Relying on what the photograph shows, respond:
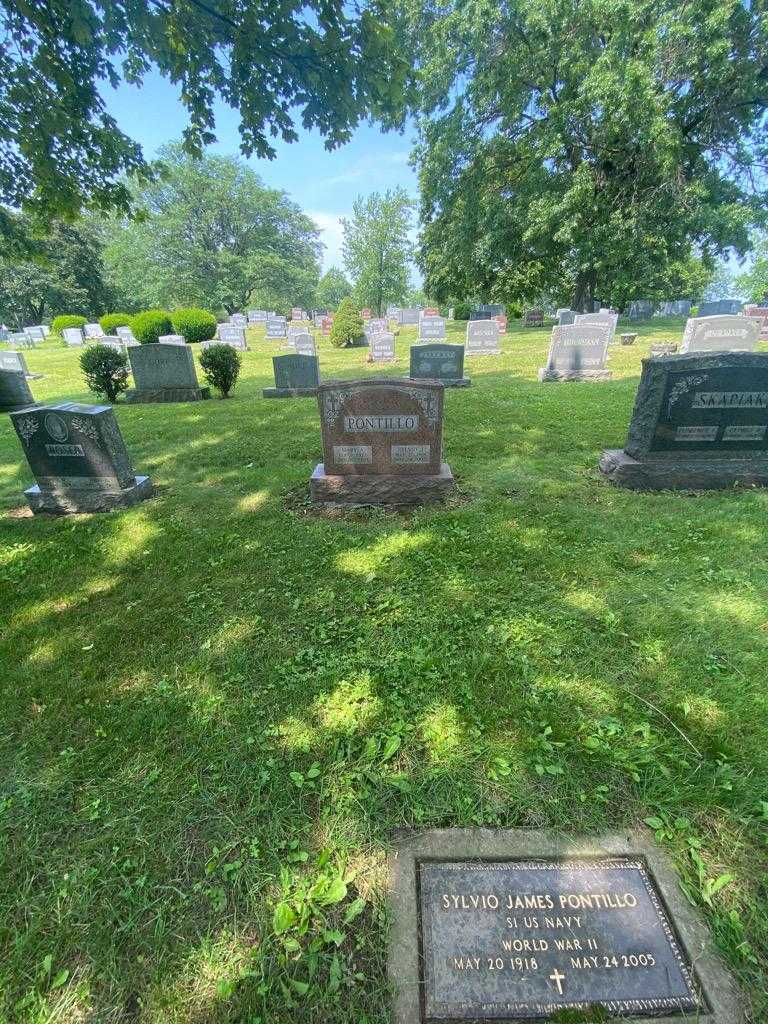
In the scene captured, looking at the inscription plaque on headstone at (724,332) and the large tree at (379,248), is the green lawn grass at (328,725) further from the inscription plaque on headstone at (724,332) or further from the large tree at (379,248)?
the large tree at (379,248)

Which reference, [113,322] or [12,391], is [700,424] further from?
[113,322]

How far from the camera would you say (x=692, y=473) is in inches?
189

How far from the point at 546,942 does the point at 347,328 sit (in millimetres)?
22236

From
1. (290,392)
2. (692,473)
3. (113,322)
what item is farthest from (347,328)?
(692,473)

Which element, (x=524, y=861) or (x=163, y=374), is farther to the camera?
(x=163, y=374)

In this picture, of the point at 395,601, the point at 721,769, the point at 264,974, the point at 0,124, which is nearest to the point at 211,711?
the point at 264,974

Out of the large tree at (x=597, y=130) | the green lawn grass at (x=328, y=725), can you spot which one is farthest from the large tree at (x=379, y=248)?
the green lawn grass at (x=328, y=725)

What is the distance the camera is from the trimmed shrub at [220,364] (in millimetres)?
10477

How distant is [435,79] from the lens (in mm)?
19422

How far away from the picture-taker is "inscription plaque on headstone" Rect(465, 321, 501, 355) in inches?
631

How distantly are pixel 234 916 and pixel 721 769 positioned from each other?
2124 mm

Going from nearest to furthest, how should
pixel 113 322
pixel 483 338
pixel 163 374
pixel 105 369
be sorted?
pixel 105 369
pixel 163 374
pixel 483 338
pixel 113 322

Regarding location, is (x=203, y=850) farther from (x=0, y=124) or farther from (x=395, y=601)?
(x=0, y=124)

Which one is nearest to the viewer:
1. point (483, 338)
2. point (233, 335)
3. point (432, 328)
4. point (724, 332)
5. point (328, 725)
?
point (328, 725)
